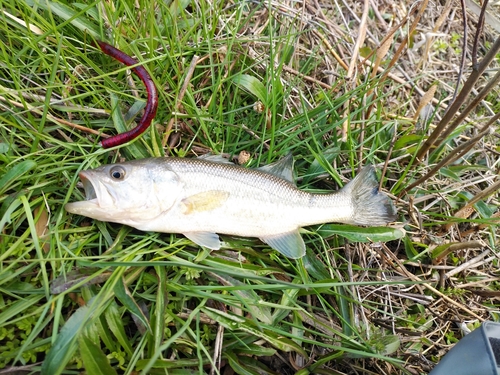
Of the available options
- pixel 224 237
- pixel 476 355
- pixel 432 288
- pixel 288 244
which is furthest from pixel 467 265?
pixel 224 237

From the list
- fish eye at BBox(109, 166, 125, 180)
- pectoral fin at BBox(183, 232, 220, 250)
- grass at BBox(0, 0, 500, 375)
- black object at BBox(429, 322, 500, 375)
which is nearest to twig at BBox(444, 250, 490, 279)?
grass at BBox(0, 0, 500, 375)

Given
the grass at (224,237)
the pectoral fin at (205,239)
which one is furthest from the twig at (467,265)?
the pectoral fin at (205,239)

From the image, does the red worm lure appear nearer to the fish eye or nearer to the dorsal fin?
the fish eye

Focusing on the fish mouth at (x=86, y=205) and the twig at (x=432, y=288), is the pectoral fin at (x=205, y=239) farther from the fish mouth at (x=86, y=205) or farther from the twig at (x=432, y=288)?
the twig at (x=432, y=288)

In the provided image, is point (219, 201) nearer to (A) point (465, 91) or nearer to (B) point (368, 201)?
(B) point (368, 201)

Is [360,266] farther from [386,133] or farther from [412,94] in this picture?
[412,94]

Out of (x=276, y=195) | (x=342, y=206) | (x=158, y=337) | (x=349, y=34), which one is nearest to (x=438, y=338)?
(x=342, y=206)

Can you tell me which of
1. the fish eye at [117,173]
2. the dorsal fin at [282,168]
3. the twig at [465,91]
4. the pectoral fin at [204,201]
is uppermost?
the twig at [465,91]
